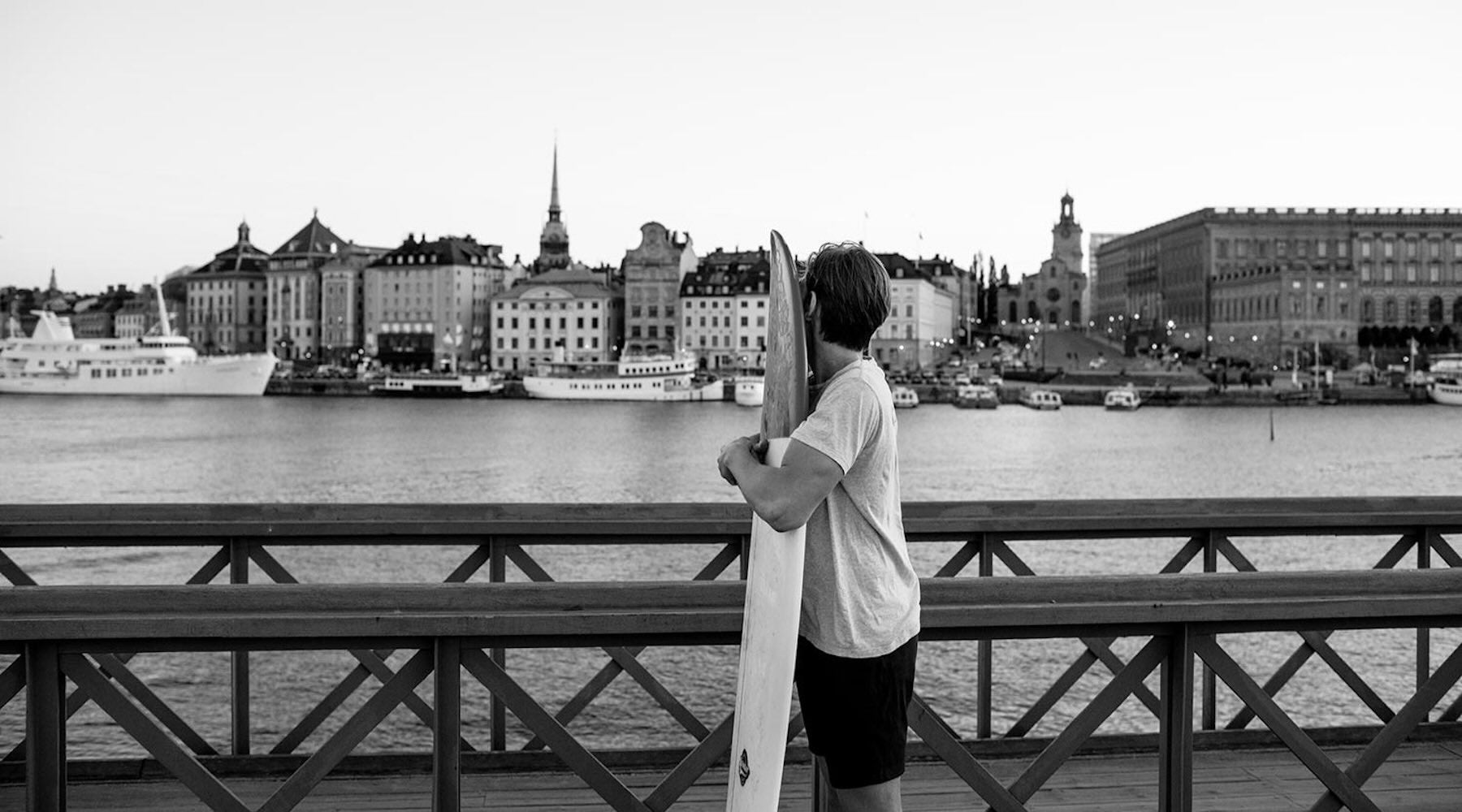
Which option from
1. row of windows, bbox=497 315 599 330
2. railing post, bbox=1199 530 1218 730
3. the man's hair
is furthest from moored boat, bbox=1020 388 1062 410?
the man's hair

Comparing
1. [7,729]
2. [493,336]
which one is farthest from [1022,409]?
[7,729]

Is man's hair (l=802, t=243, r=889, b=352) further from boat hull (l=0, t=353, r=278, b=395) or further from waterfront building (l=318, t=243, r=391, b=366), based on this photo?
waterfront building (l=318, t=243, r=391, b=366)

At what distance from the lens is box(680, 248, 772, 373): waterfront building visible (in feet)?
462

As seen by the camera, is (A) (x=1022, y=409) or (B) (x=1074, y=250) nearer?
(A) (x=1022, y=409)

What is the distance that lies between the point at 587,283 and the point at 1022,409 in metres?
50.1

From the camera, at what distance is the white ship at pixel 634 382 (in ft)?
408

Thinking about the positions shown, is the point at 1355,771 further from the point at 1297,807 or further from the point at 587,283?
the point at 587,283

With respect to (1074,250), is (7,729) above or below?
below

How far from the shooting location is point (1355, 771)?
4543 mm

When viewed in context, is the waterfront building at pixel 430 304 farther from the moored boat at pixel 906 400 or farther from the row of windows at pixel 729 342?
the moored boat at pixel 906 400

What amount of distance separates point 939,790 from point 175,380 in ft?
442

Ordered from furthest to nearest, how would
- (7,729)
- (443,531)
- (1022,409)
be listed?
(1022,409) → (7,729) → (443,531)

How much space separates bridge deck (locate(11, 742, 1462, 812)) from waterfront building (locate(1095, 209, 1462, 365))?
134 m

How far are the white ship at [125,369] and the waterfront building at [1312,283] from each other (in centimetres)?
8883
